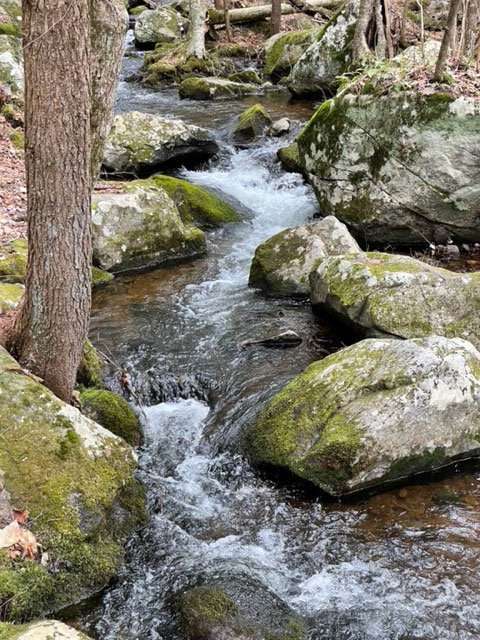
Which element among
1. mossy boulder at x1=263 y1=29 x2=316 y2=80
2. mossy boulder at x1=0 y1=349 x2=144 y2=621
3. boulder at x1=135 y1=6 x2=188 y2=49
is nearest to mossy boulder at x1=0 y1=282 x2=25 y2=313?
mossy boulder at x1=0 y1=349 x2=144 y2=621

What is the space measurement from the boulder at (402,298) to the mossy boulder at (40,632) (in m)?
4.92

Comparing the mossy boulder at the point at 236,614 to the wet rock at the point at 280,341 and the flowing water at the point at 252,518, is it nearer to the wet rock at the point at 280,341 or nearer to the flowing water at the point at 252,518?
the flowing water at the point at 252,518

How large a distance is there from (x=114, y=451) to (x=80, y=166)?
222 centimetres

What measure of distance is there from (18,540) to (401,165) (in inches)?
306

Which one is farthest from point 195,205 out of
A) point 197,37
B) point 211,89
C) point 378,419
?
point 197,37

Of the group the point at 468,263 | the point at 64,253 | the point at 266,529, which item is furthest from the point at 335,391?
the point at 468,263

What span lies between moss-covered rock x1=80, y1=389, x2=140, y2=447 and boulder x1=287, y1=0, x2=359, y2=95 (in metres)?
12.0

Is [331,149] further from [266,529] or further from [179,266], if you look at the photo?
[266,529]

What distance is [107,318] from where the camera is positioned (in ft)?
28.3

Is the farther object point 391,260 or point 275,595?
point 391,260

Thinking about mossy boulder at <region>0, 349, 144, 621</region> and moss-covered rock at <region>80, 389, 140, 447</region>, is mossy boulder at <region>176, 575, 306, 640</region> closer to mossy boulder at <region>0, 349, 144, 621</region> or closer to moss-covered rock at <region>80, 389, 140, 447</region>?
mossy boulder at <region>0, 349, 144, 621</region>

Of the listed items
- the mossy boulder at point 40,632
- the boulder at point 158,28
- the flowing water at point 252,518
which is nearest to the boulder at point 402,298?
the flowing water at point 252,518

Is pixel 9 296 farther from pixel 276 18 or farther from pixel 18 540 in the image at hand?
pixel 276 18

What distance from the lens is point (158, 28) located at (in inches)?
964
